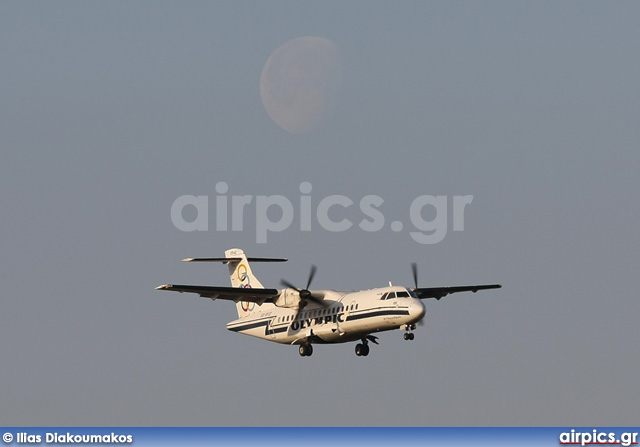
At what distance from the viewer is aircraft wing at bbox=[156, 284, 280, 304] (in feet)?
216

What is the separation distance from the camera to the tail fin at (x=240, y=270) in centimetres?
7325

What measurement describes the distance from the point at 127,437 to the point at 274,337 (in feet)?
41.2

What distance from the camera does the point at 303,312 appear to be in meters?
67.6

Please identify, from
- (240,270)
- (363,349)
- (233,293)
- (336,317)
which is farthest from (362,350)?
(240,270)

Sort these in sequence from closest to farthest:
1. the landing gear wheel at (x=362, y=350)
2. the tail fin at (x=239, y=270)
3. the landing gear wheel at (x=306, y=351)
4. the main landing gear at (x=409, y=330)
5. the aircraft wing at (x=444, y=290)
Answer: the main landing gear at (x=409, y=330) < the landing gear wheel at (x=362, y=350) < the landing gear wheel at (x=306, y=351) < the aircraft wing at (x=444, y=290) < the tail fin at (x=239, y=270)

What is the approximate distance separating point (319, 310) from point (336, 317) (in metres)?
1.42

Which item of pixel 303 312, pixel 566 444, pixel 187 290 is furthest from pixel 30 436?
pixel 566 444

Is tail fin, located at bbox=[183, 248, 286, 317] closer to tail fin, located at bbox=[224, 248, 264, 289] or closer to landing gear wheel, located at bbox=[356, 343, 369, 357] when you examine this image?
tail fin, located at bbox=[224, 248, 264, 289]

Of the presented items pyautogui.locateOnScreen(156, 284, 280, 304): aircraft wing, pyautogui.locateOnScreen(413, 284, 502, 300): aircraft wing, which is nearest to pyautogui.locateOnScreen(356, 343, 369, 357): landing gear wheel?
pyautogui.locateOnScreen(156, 284, 280, 304): aircraft wing

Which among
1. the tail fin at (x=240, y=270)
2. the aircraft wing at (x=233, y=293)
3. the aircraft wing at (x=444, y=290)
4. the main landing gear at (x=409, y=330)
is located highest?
the tail fin at (x=240, y=270)

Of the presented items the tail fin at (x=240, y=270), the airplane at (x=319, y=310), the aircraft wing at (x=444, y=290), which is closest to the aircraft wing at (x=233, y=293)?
the airplane at (x=319, y=310)

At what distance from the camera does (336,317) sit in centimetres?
6544

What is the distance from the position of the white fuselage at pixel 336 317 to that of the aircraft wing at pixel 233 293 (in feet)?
4.04

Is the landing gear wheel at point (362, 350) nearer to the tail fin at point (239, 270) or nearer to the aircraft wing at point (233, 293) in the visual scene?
the aircraft wing at point (233, 293)
